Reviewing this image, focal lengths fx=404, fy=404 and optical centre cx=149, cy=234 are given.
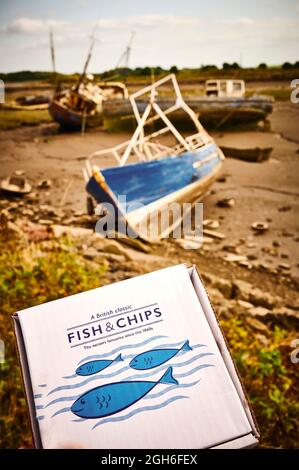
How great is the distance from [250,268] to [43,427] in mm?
2754

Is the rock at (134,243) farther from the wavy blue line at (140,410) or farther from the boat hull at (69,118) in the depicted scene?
the wavy blue line at (140,410)

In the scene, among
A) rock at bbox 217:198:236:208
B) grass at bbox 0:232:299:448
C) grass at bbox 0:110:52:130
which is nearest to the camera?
grass at bbox 0:232:299:448

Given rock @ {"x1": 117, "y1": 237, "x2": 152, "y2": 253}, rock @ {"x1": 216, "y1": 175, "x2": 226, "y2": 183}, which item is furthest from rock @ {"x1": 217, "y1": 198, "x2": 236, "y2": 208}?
rock @ {"x1": 117, "y1": 237, "x2": 152, "y2": 253}

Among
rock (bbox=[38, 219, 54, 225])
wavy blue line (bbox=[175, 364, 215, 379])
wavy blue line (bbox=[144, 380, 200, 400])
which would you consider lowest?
rock (bbox=[38, 219, 54, 225])

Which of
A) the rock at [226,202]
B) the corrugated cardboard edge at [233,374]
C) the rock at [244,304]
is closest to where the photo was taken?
the corrugated cardboard edge at [233,374]

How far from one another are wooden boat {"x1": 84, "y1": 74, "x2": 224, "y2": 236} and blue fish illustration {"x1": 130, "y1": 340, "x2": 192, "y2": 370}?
2.68 m

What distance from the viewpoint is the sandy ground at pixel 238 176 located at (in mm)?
3297

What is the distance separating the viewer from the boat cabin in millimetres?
3418

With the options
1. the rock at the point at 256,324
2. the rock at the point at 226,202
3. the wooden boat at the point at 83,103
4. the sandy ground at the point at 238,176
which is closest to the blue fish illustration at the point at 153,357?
the rock at the point at 256,324

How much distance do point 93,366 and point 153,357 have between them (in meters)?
0.12

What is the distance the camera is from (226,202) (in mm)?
3582

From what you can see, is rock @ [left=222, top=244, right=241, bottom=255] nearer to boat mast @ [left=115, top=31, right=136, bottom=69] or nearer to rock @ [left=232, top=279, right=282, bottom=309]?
rock @ [left=232, top=279, right=282, bottom=309]

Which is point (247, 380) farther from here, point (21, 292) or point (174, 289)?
point (174, 289)

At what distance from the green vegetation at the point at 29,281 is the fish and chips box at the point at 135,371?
5.52 feet
